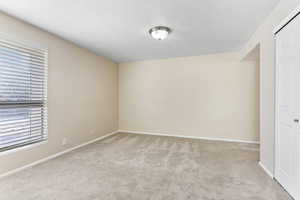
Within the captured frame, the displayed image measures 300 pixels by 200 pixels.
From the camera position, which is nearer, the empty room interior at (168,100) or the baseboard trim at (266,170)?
the empty room interior at (168,100)

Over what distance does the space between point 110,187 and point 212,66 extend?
3.89 meters

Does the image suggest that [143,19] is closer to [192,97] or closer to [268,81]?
[268,81]

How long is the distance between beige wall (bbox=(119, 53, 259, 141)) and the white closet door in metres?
2.15

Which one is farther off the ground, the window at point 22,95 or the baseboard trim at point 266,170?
the window at point 22,95

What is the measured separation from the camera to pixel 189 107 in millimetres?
4512

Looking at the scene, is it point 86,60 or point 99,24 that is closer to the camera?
point 99,24

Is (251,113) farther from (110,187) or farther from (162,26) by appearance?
(110,187)

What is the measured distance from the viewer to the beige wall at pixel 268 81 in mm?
2131

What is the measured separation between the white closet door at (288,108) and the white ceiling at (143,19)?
0.60 metres

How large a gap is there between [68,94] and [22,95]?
886mm

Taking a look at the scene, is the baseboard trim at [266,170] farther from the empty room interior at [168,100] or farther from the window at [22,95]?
the window at [22,95]

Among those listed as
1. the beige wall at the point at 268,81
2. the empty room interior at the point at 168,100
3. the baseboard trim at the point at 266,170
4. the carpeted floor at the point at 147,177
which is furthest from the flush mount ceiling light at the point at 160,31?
the baseboard trim at the point at 266,170

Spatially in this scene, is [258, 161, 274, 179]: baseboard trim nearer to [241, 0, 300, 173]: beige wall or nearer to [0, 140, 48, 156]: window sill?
[241, 0, 300, 173]: beige wall

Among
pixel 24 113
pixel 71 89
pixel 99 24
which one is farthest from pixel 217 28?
pixel 24 113
